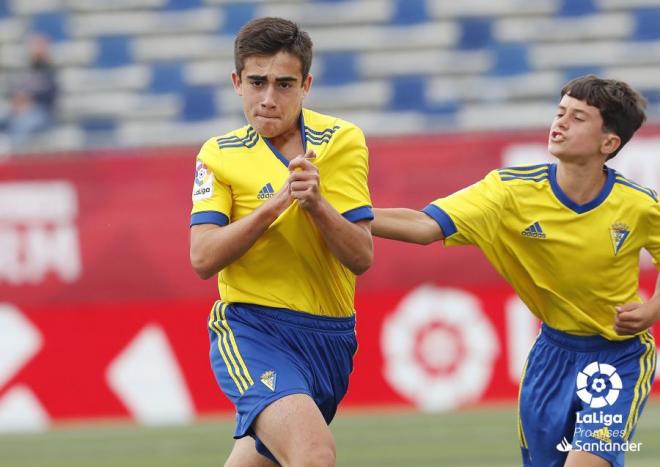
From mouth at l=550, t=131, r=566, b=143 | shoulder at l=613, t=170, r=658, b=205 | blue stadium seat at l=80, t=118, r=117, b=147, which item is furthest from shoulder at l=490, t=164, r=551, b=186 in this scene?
blue stadium seat at l=80, t=118, r=117, b=147

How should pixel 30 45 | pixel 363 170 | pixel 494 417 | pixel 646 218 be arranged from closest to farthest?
pixel 363 170 → pixel 646 218 → pixel 494 417 → pixel 30 45

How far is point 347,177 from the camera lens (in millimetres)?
5902

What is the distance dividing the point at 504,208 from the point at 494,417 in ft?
18.3

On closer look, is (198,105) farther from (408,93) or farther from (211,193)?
(211,193)

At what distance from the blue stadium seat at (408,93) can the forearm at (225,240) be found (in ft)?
28.9

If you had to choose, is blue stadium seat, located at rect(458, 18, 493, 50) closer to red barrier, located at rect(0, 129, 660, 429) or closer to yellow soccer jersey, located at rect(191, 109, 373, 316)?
red barrier, located at rect(0, 129, 660, 429)

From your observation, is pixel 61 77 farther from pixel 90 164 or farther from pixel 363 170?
pixel 363 170

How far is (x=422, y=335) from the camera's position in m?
11.8

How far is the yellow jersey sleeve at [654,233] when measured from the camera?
20.9ft

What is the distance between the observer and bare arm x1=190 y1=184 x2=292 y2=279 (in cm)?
553

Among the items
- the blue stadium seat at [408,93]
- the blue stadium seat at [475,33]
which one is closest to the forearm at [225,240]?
the blue stadium seat at [408,93]

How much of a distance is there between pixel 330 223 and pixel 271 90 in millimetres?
608

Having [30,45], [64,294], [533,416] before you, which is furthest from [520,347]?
[30,45]

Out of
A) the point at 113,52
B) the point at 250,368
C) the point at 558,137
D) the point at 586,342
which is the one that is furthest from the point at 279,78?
the point at 113,52
